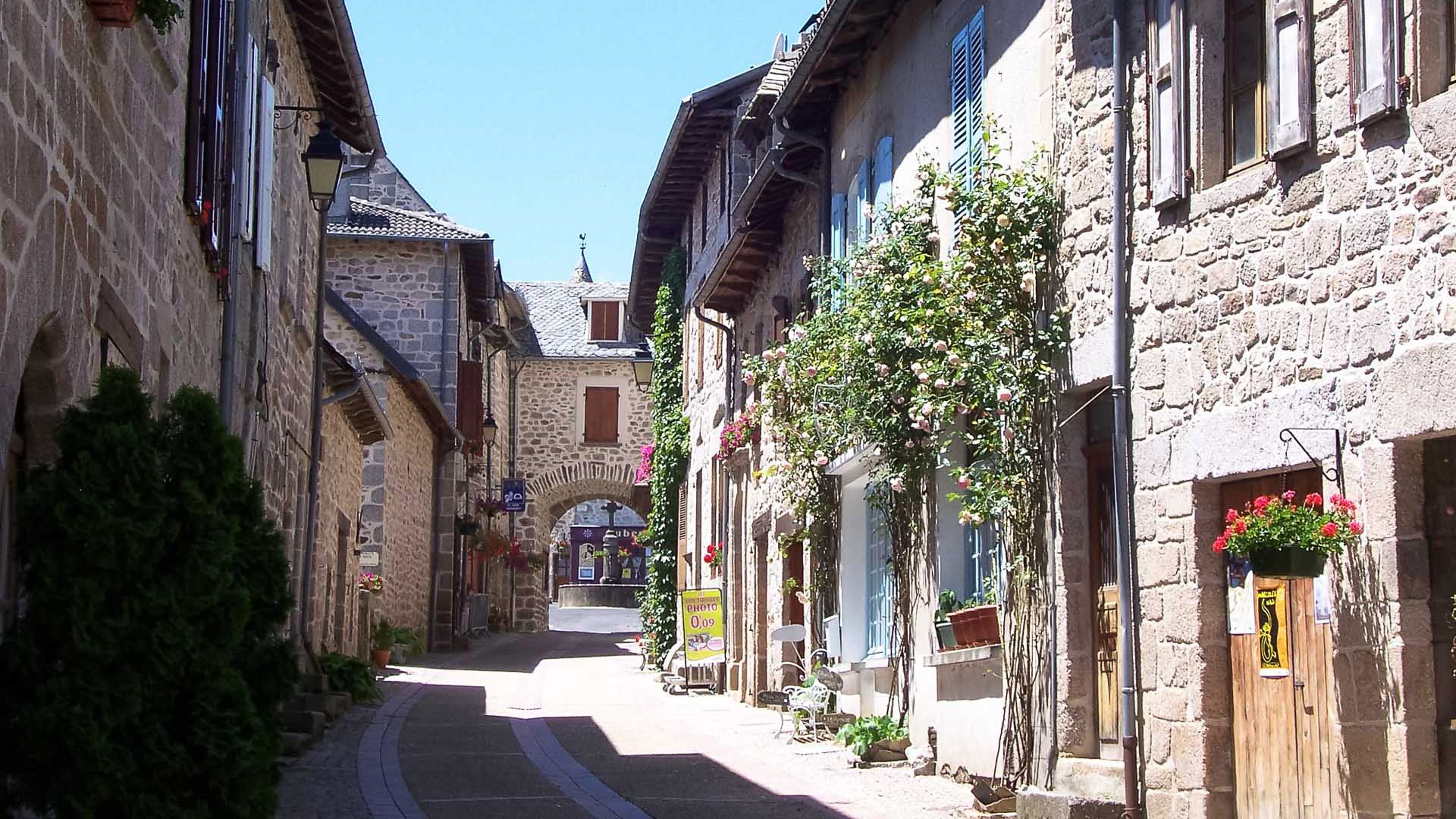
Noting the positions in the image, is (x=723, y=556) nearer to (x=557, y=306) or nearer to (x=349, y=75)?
(x=349, y=75)

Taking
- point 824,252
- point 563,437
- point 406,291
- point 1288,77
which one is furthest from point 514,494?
point 1288,77

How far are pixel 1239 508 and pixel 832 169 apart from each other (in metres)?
7.64

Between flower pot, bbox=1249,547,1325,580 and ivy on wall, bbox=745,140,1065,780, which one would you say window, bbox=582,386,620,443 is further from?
flower pot, bbox=1249,547,1325,580

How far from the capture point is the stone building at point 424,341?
24891 mm

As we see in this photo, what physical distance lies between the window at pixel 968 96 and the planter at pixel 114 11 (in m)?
5.48

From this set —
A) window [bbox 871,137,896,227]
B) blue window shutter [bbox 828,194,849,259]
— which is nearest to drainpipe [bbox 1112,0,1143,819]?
window [bbox 871,137,896,227]

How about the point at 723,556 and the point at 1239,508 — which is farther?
the point at 723,556

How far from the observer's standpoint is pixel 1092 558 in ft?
30.1

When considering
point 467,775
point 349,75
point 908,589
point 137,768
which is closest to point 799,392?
point 908,589

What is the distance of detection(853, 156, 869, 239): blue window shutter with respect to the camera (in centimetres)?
1339

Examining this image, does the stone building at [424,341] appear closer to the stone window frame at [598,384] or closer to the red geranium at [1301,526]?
the stone window frame at [598,384]

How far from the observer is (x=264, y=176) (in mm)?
11188

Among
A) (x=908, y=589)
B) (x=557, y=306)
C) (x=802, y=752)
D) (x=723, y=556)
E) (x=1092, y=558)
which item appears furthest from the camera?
(x=557, y=306)

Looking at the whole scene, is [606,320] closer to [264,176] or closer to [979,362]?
[264,176]
